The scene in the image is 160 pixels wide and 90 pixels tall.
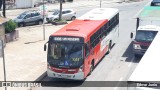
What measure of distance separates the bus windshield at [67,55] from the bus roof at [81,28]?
2.44 feet

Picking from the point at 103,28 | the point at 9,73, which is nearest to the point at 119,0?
the point at 103,28

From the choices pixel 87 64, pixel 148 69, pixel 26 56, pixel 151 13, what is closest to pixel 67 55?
pixel 87 64

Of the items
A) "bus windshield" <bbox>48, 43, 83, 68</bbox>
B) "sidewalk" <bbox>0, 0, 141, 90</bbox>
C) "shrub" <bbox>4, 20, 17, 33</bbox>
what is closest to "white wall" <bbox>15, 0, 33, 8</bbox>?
"sidewalk" <bbox>0, 0, 141, 90</bbox>

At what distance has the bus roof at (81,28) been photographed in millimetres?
19875

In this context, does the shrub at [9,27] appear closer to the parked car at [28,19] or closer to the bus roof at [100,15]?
the parked car at [28,19]

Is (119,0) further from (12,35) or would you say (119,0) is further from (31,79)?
(31,79)

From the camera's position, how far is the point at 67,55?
19.3m

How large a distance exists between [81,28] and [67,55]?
2.72 metres

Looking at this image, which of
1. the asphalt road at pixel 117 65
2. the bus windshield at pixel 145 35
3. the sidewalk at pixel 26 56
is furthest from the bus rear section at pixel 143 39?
the sidewalk at pixel 26 56

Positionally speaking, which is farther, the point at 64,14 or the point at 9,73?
the point at 64,14

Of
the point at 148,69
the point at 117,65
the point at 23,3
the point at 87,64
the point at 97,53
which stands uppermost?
the point at 23,3

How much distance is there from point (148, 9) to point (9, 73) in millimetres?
13494

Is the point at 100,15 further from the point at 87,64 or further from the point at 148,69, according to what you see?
the point at 148,69

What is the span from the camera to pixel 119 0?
60.8m
